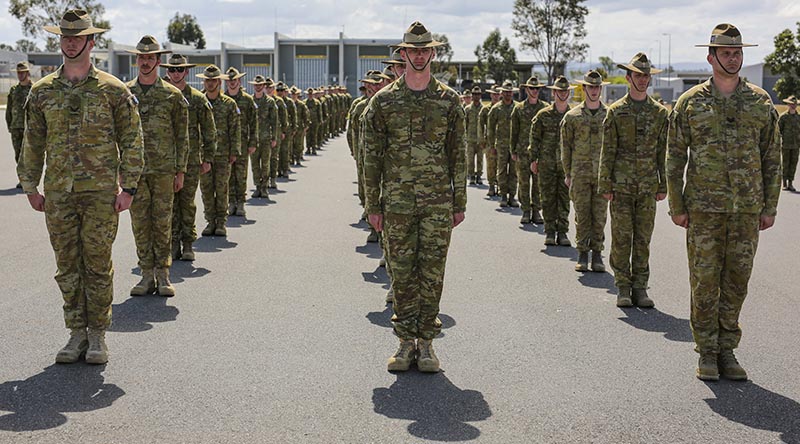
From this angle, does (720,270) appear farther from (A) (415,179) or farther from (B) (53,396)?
(B) (53,396)

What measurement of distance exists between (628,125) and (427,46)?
3.33 m

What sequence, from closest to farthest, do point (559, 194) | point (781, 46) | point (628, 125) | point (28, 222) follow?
point (628, 125)
point (559, 194)
point (28, 222)
point (781, 46)

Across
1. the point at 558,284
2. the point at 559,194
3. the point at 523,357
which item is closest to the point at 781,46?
the point at 559,194

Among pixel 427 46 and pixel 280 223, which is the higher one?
pixel 427 46

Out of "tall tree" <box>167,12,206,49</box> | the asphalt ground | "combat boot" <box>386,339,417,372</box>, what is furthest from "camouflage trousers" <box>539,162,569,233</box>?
"tall tree" <box>167,12,206,49</box>

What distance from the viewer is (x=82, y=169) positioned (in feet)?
21.6

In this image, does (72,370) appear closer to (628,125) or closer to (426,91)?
(426,91)

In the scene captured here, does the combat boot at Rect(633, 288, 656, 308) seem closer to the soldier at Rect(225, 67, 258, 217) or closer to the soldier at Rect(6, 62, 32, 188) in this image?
the soldier at Rect(225, 67, 258, 217)

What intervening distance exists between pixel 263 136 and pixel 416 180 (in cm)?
1245

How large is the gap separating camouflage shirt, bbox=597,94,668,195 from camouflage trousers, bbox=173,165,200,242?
190 inches

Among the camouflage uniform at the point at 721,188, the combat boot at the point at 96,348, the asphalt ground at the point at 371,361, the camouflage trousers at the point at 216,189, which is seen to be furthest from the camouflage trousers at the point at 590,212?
the combat boot at the point at 96,348

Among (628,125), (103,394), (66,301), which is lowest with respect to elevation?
(103,394)

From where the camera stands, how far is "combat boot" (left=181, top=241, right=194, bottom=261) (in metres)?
11.2

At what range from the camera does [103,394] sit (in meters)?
6.00
